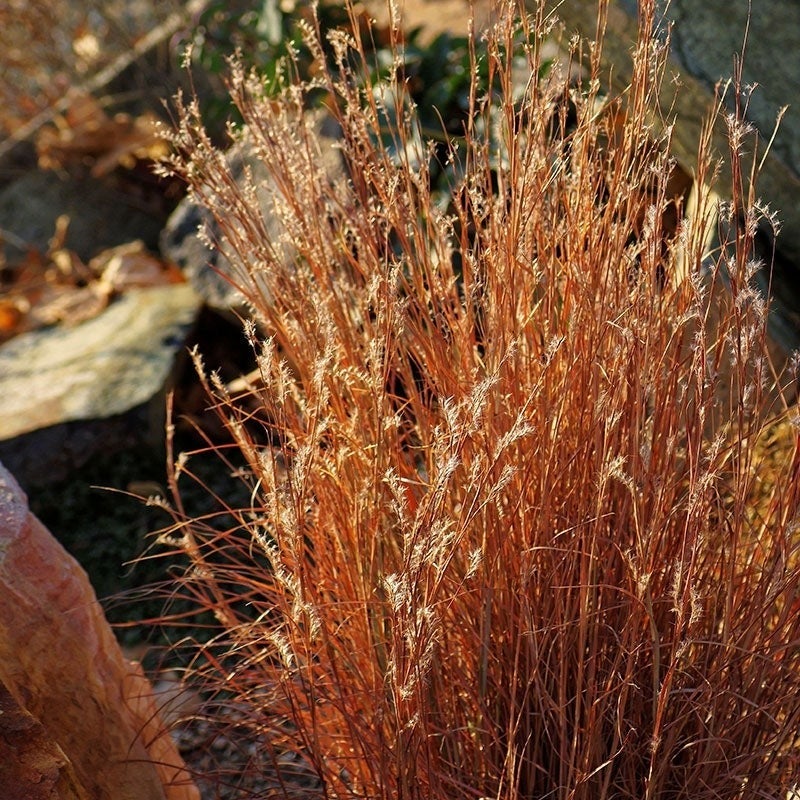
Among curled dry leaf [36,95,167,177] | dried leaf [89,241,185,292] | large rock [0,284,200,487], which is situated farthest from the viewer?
curled dry leaf [36,95,167,177]

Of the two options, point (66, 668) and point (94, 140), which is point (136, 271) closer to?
point (94, 140)

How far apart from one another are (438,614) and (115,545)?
1.99m

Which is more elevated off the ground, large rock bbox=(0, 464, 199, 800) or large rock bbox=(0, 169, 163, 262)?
large rock bbox=(0, 464, 199, 800)

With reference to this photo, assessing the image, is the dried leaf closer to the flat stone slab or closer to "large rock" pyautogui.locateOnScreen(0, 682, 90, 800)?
the flat stone slab

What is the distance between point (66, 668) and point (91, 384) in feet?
6.81

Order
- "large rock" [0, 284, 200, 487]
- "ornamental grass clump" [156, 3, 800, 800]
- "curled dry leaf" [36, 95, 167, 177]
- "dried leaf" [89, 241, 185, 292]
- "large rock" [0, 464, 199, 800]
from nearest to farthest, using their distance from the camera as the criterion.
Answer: "ornamental grass clump" [156, 3, 800, 800]
"large rock" [0, 464, 199, 800]
"large rock" [0, 284, 200, 487]
"dried leaf" [89, 241, 185, 292]
"curled dry leaf" [36, 95, 167, 177]

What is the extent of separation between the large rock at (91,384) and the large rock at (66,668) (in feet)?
5.60

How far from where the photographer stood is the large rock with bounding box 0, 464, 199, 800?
5.56 feet

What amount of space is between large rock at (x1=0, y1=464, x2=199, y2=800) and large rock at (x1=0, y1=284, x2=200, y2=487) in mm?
1708

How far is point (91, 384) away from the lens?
3.71 meters

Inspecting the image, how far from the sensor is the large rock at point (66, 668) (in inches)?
66.7

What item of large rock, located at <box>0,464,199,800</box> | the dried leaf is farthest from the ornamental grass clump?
the dried leaf

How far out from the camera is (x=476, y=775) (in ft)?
5.53

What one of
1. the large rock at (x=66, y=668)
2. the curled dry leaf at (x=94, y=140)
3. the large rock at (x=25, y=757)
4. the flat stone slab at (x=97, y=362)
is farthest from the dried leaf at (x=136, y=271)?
the large rock at (x=25, y=757)
